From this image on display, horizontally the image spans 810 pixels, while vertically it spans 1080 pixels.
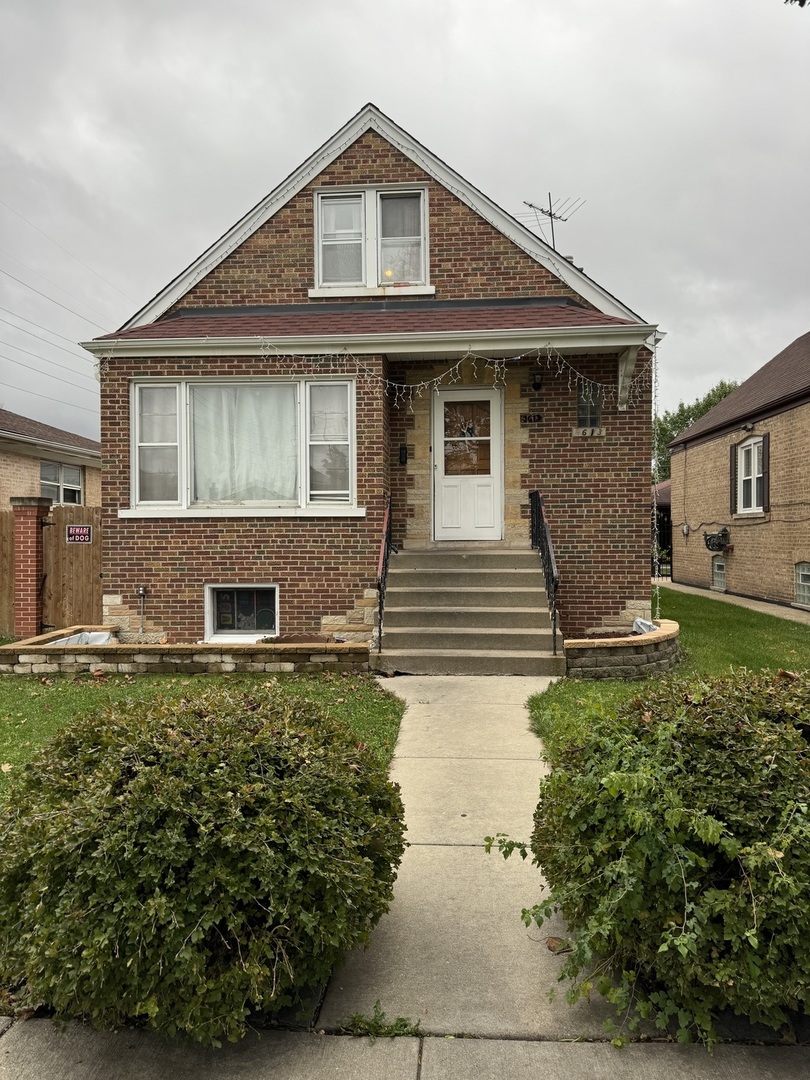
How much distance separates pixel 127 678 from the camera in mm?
8000

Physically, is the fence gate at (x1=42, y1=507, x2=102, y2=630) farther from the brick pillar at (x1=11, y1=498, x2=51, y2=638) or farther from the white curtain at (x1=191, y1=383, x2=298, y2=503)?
the white curtain at (x1=191, y1=383, x2=298, y2=503)

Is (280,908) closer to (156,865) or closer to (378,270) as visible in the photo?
(156,865)

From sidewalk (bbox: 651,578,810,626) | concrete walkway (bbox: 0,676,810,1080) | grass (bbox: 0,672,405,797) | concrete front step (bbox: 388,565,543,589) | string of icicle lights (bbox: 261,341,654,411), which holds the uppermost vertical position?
string of icicle lights (bbox: 261,341,654,411)

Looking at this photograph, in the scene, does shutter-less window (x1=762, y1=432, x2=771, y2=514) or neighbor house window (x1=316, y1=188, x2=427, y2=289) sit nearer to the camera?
neighbor house window (x1=316, y1=188, x2=427, y2=289)

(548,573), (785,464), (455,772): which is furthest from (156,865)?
(785,464)

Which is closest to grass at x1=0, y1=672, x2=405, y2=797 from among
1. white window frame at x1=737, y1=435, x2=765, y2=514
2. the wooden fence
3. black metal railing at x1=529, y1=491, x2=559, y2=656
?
black metal railing at x1=529, y1=491, x2=559, y2=656

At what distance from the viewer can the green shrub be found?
7.15 ft

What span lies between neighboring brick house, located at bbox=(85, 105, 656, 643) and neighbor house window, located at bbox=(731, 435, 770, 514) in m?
8.04

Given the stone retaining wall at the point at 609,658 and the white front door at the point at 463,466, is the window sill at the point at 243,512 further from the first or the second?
the stone retaining wall at the point at 609,658

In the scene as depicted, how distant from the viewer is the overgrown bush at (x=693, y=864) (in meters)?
2.20

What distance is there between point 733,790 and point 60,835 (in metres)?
2.22

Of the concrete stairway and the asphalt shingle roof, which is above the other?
the asphalt shingle roof

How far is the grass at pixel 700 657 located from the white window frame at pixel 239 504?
404 cm

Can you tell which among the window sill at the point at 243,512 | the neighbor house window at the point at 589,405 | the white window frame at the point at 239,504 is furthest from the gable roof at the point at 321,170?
the window sill at the point at 243,512
